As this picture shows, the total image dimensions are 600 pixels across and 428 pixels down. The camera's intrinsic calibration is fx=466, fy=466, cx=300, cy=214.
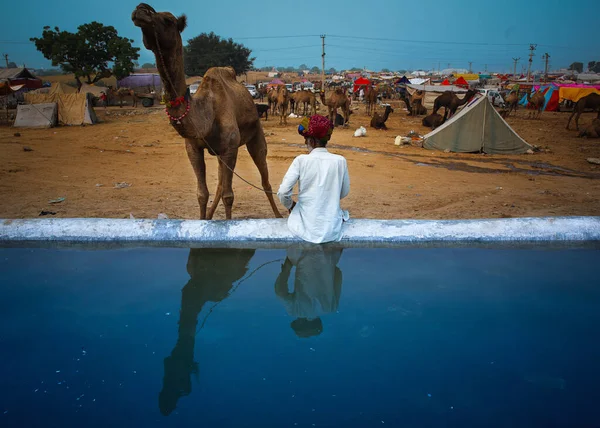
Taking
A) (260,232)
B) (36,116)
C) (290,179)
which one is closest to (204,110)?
(290,179)

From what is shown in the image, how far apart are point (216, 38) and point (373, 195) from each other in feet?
187

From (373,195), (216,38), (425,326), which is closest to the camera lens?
(425,326)

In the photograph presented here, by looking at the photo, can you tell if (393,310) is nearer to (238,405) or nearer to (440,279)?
(440,279)

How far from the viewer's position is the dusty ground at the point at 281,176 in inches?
275

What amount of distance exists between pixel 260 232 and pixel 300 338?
137cm

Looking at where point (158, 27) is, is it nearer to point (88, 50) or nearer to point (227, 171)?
point (227, 171)

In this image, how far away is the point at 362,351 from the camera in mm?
2928

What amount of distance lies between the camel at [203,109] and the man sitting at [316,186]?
2.95 feet

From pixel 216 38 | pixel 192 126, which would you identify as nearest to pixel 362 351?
pixel 192 126

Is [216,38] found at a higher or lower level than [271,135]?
higher

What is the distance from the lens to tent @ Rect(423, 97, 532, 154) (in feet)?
43.1

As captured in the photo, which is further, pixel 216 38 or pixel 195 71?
pixel 216 38

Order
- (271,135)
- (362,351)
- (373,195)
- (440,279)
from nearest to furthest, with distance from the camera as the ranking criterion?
(362,351)
(440,279)
(373,195)
(271,135)

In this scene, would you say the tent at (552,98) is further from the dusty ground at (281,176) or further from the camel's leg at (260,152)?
the camel's leg at (260,152)
